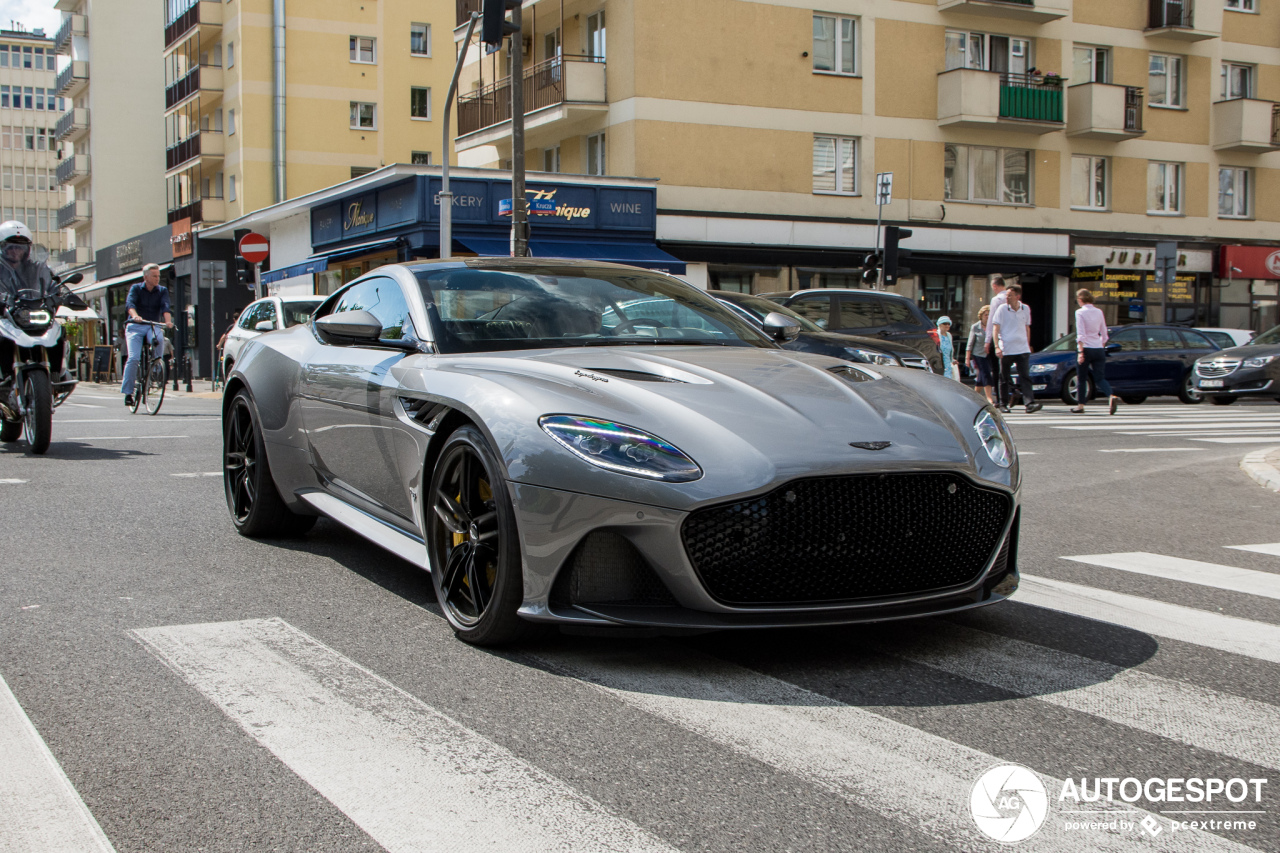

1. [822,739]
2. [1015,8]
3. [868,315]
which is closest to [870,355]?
[868,315]

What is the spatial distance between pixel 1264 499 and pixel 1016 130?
83.8 feet

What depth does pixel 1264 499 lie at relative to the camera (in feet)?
27.3

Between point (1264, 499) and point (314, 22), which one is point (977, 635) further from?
point (314, 22)

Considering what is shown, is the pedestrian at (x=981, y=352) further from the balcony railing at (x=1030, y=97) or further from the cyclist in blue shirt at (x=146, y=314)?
the balcony railing at (x=1030, y=97)

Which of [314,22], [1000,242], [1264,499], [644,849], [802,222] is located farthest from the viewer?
[314,22]

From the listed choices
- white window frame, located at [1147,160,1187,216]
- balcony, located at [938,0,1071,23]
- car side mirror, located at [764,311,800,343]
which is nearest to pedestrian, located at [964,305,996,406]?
balcony, located at [938,0,1071,23]

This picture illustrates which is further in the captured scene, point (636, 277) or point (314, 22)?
point (314, 22)

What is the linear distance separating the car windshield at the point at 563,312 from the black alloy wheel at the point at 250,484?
5.22ft

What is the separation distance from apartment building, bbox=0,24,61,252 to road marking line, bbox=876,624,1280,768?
372 ft

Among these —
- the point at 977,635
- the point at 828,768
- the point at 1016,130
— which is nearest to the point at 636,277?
the point at 977,635

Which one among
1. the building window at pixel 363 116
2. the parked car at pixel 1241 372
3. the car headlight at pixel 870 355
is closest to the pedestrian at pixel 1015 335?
the parked car at pixel 1241 372

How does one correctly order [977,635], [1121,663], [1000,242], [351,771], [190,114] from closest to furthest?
[351,771] → [1121,663] → [977,635] → [1000,242] → [190,114]

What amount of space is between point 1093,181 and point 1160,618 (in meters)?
31.5

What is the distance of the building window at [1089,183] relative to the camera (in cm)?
3312
